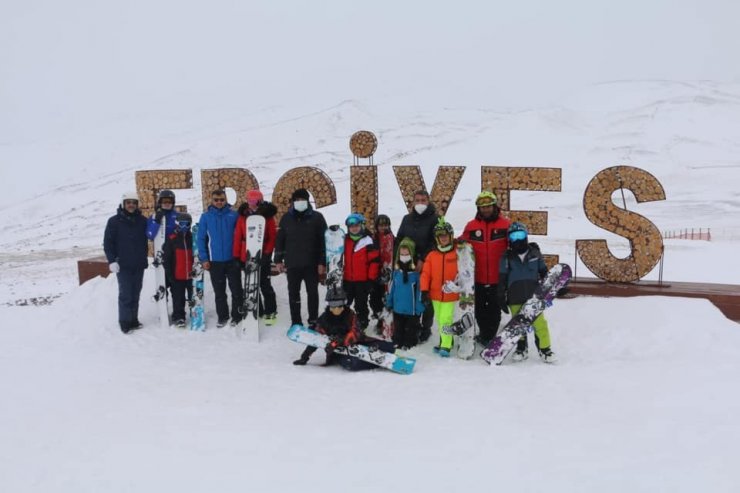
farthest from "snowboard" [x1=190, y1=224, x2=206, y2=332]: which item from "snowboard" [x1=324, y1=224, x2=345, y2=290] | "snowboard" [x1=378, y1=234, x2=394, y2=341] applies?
"snowboard" [x1=378, y1=234, x2=394, y2=341]

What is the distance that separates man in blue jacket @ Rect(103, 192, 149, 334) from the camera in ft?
23.8

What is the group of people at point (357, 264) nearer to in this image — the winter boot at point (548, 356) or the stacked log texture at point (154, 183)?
the winter boot at point (548, 356)

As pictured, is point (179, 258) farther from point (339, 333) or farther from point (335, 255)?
point (339, 333)

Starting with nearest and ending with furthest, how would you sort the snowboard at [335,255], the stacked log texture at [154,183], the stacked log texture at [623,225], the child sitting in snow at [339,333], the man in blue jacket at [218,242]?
the child sitting in snow at [339,333]
the snowboard at [335,255]
the man in blue jacket at [218,242]
the stacked log texture at [623,225]
the stacked log texture at [154,183]

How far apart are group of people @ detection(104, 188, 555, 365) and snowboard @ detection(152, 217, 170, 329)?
0.09 meters

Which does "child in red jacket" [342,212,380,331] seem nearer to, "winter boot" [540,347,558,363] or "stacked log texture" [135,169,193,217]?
"winter boot" [540,347,558,363]

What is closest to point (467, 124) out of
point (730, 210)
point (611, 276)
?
point (730, 210)

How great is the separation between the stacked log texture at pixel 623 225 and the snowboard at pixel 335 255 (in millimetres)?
3748

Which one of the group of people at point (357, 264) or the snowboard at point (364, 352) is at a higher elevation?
the group of people at point (357, 264)

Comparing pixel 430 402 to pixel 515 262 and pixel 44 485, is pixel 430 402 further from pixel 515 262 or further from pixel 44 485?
pixel 44 485

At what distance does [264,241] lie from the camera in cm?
729

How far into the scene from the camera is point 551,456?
3.81 metres

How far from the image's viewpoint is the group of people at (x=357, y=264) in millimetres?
6102

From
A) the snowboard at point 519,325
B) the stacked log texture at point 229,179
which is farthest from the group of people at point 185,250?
the snowboard at point 519,325
